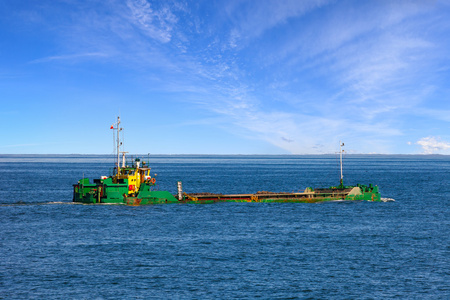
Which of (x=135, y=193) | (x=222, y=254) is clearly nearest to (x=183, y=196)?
(x=135, y=193)

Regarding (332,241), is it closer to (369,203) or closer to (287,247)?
(287,247)

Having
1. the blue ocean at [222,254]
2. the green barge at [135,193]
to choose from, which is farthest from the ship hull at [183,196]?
the blue ocean at [222,254]

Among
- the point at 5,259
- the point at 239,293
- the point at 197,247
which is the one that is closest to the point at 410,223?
the point at 197,247

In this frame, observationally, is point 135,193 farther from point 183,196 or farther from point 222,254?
point 222,254

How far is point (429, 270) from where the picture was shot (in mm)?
29031

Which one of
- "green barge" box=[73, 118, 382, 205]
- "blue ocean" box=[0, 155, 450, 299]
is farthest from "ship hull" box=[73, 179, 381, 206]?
"blue ocean" box=[0, 155, 450, 299]

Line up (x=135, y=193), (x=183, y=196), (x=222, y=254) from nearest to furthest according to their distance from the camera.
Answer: (x=222, y=254)
(x=135, y=193)
(x=183, y=196)

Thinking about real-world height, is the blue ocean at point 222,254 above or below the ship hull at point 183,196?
below

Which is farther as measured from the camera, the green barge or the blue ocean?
the green barge

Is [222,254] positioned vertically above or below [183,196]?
below

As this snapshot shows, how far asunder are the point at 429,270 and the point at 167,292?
1890 centimetres

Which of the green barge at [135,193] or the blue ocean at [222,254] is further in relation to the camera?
the green barge at [135,193]

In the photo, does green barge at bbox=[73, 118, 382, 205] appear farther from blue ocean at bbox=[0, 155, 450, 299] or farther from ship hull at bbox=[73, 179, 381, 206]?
blue ocean at bbox=[0, 155, 450, 299]

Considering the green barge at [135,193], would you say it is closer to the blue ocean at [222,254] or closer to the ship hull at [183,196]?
the ship hull at [183,196]
